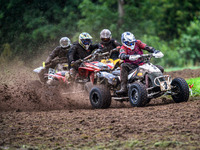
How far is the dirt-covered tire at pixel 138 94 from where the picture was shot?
938 centimetres

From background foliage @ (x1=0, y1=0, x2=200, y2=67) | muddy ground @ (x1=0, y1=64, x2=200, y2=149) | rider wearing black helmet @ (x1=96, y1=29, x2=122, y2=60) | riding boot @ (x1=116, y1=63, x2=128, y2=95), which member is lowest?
muddy ground @ (x1=0, y1=64, x2=200, y2=149)

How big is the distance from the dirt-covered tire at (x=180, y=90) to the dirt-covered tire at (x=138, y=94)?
90 centimetres

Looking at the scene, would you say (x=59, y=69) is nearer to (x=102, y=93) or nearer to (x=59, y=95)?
(x=59, y=95)

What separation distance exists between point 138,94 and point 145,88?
0.72 feet

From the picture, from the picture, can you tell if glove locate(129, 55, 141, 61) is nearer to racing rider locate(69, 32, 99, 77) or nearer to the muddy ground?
the muddy ground

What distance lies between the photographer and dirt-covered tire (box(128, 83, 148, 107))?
938 cm

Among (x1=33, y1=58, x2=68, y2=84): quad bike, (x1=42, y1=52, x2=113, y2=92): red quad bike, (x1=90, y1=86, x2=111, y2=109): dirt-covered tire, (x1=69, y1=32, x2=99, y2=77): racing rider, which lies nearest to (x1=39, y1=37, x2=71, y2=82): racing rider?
(x1=33, y1=58, x2=68, y2=84): quad bike

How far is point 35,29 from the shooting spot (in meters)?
35.3

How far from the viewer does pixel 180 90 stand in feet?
31.9

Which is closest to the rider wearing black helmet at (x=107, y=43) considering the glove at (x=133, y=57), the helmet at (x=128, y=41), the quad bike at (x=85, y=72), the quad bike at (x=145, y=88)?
the quad bike at (x=85, y=72)

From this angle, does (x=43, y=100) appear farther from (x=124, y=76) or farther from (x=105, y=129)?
(x=105, y=129)

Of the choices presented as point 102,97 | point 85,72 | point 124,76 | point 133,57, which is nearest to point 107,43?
point 85,72

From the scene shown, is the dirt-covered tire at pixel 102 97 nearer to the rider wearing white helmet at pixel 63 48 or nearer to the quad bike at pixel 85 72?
the quad bike at pixel 85 72

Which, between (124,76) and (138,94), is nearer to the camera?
(138,94)
